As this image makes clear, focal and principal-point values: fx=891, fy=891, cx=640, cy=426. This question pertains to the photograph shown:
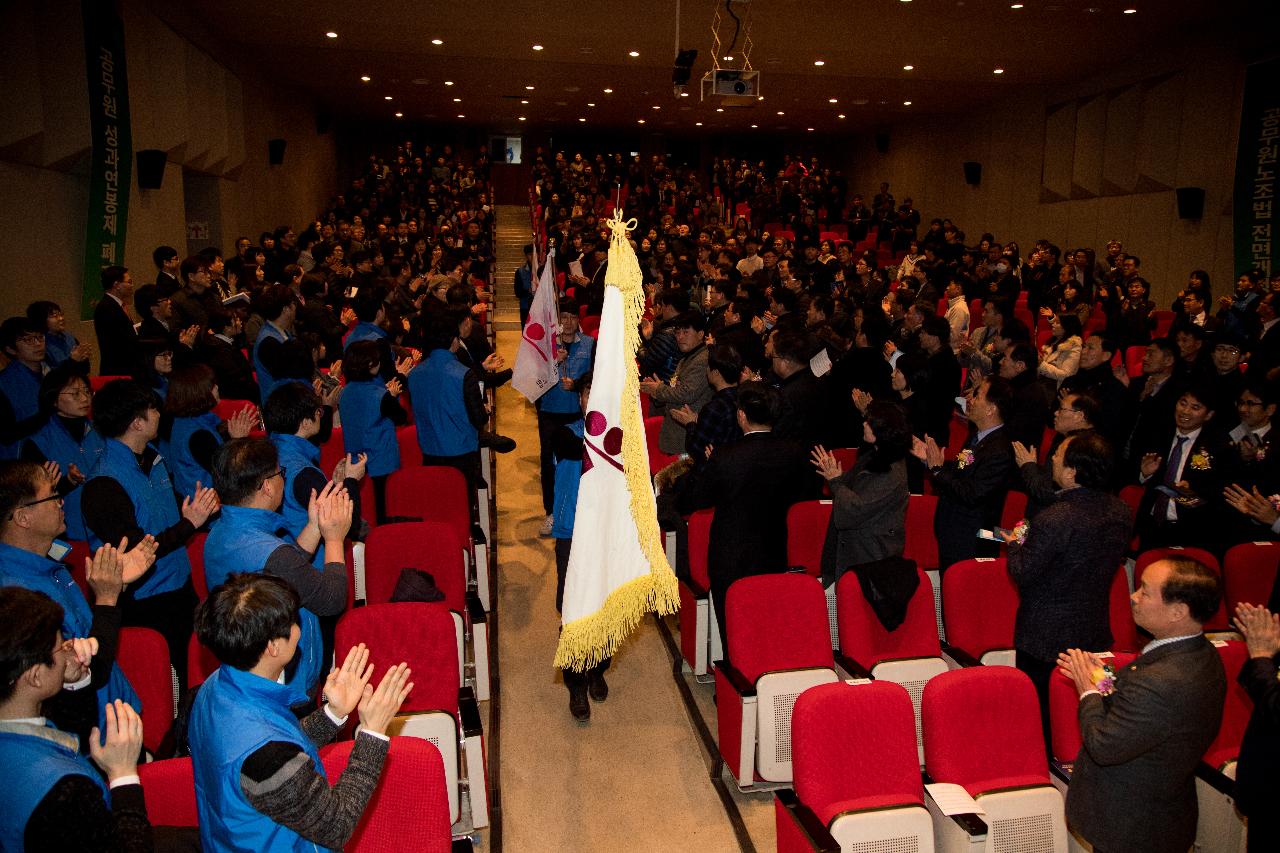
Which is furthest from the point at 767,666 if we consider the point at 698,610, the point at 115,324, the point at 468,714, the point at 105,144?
the point at 105,144

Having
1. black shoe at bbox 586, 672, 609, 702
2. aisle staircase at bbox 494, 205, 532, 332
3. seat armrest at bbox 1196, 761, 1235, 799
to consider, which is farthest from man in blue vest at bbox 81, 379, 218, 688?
aisle staircase at bbox 494, 205, 532, 332

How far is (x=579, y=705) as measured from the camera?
4.20 m

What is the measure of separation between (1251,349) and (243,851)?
8813mm

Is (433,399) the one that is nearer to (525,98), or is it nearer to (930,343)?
(930,343)

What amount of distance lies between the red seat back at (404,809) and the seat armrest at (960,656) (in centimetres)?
218

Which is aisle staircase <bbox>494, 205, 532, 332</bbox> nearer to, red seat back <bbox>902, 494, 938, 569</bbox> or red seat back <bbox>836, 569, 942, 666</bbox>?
red seat back <bbox>902, 494, 938, 569</bbox>

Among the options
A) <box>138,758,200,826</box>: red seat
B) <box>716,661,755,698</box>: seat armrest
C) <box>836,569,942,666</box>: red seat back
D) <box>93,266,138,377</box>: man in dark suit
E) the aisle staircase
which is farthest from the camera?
the aisle staircase

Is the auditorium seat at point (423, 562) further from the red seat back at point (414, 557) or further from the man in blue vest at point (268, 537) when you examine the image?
the man in blue vest at point (268, 537)

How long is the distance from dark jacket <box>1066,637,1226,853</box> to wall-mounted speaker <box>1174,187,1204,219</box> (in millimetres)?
12427

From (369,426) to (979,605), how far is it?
335cm

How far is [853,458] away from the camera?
18.9 feet

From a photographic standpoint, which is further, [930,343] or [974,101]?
[974,101]

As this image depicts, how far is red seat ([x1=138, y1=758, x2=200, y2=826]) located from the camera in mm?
2477

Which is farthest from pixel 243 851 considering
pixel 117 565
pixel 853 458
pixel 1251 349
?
pixel 1251 349
